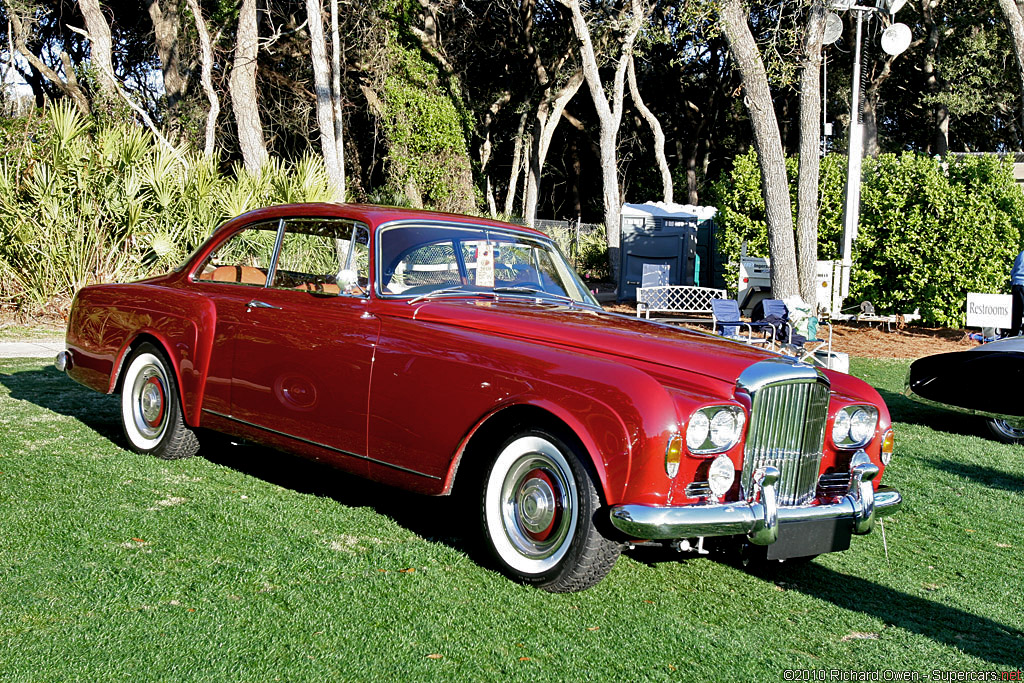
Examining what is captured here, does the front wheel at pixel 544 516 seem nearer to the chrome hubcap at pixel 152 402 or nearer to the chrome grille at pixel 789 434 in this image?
the chrome grille at pixel 789 434

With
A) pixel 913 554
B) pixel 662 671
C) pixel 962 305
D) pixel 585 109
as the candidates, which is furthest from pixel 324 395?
pixel 585 109

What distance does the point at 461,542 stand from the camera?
4805 millimetres

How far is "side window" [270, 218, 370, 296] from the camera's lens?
201 inches

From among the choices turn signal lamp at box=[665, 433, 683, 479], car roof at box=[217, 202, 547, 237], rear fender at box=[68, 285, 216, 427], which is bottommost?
turn signal lamp at box=[665, 433, 683, 479]

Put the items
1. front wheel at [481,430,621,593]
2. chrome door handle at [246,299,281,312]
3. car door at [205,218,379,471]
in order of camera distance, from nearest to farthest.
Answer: front wheel at [481,430,621,593] → car door at [205,218,379,471] → chrome door handle at [246,299,281,312]

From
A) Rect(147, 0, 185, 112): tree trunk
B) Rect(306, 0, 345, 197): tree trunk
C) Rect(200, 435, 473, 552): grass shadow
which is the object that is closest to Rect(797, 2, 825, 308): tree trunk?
Rect(306, 0, 345, 197): tree trunk

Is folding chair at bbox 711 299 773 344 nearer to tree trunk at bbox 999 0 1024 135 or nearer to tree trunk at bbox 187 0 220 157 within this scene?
tree trunk at bbox 999 0 1024 135

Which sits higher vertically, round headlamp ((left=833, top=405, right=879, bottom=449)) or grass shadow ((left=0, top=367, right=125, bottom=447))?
round headlamp ((left=833, top=405, right=879, bottom=449))

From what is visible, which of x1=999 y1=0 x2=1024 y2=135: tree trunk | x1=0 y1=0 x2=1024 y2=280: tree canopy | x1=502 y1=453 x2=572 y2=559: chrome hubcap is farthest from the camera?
x1=0 y1=0 x2=1024 y2=280: tree canopy

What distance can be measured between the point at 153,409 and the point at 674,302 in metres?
12.1

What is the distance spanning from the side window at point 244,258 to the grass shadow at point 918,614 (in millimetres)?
3599

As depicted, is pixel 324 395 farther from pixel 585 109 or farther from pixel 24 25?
pixel 585 109

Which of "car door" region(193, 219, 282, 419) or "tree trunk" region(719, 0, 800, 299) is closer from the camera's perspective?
"car door" region(193, 219, 282, 419)

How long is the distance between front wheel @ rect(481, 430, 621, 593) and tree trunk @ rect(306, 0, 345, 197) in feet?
→ 43.4
